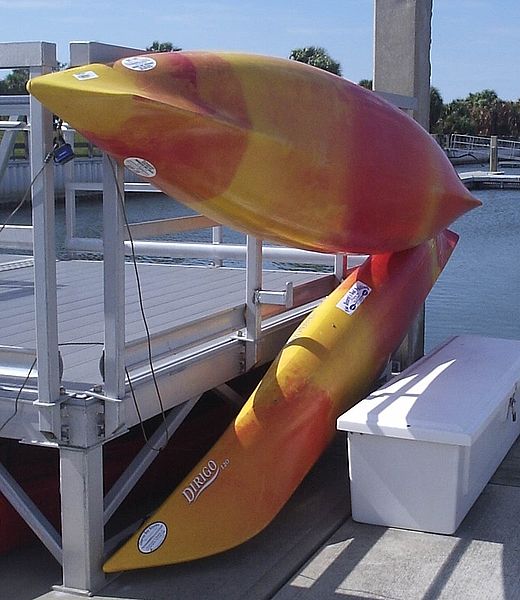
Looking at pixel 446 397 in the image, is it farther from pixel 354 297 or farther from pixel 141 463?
pixel 141 463

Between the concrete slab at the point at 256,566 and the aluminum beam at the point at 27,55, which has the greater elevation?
the aluminum beam at the point at 27,55

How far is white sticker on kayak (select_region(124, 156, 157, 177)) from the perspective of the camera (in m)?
3.53

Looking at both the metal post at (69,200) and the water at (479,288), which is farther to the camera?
the water at (479,288)

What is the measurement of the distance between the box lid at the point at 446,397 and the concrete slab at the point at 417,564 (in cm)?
43

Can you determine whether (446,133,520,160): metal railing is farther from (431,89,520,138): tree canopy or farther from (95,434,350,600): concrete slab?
(95,434,350,600): concrete slab

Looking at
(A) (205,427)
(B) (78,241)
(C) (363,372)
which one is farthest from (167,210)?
(C) (363,372)

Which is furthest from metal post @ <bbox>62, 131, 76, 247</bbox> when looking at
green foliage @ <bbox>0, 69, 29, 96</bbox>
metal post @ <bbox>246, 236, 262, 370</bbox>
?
metal post @ <bbox>246, 236, 262, 370</bbox>

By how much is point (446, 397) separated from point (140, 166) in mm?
1821

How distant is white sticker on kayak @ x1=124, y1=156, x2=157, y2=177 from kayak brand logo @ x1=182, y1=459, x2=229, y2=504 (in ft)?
4.06

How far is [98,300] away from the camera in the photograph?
5.54m

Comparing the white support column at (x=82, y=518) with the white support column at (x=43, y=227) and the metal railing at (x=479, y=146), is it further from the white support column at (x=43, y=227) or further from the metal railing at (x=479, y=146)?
the metal railing at (x=479, y=146)

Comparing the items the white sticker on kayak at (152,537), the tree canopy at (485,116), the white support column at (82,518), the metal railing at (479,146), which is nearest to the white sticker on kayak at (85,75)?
the white support column at (82,518)

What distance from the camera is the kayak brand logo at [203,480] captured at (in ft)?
12.9

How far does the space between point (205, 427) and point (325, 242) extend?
139 cm
